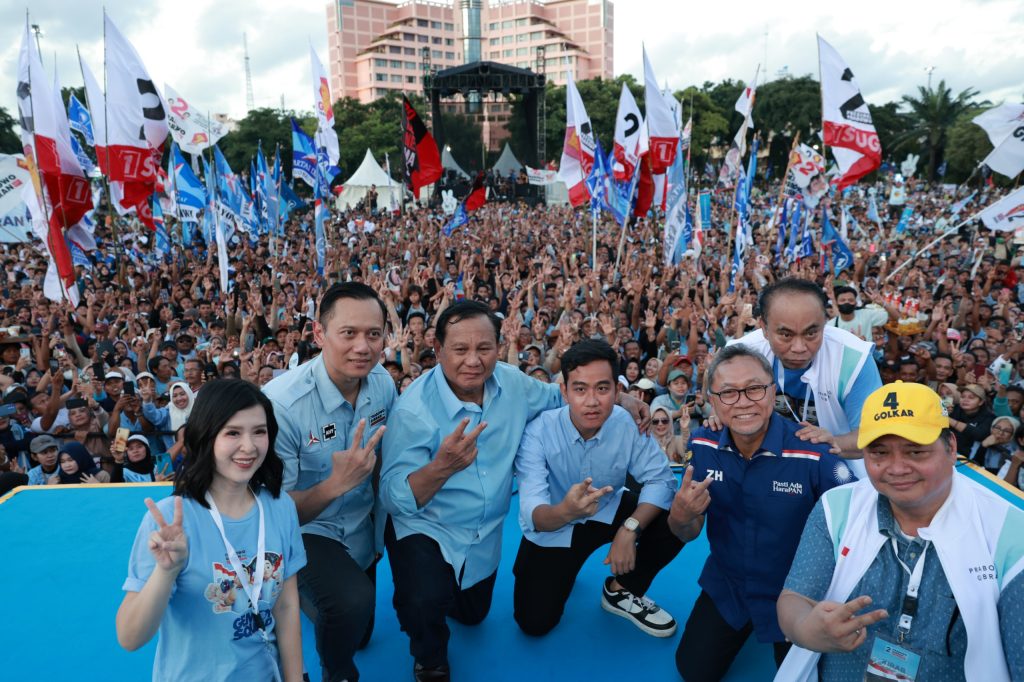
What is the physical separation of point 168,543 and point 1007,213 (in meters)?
10.2

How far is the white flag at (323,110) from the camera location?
11883mm

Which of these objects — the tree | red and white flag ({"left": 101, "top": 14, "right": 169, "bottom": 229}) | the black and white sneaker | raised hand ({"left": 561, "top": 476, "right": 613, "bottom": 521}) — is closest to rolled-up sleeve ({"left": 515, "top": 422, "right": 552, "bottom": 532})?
raised hand ({"left": 561, "top": 476, "right": 613, "bottom": 521})

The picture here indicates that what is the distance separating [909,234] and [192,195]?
65.7 ft

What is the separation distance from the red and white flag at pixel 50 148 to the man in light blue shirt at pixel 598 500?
718 centimetres

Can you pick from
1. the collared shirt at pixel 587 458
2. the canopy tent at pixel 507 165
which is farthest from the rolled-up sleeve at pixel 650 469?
the canopy tent at pixel 507 165

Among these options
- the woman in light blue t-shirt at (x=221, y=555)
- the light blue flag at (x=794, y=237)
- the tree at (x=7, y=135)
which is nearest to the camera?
the woman in light blue t-shirt at (x=221, y=555)

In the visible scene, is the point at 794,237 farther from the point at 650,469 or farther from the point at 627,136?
the point at 650,469

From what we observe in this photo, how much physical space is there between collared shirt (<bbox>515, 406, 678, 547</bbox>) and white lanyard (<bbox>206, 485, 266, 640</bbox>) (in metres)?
1.26

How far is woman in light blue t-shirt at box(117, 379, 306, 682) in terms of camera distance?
6.84ft

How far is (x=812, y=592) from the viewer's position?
211 centimetres

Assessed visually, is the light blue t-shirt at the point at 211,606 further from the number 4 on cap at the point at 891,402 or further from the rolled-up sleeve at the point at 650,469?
the number 4 on cap at the point at 891,402

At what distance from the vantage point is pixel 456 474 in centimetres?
305

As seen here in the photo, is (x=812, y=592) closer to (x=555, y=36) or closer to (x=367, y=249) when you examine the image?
(x=367, y=249)

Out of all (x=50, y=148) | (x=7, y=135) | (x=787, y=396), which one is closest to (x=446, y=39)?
(x=7, y=135)
